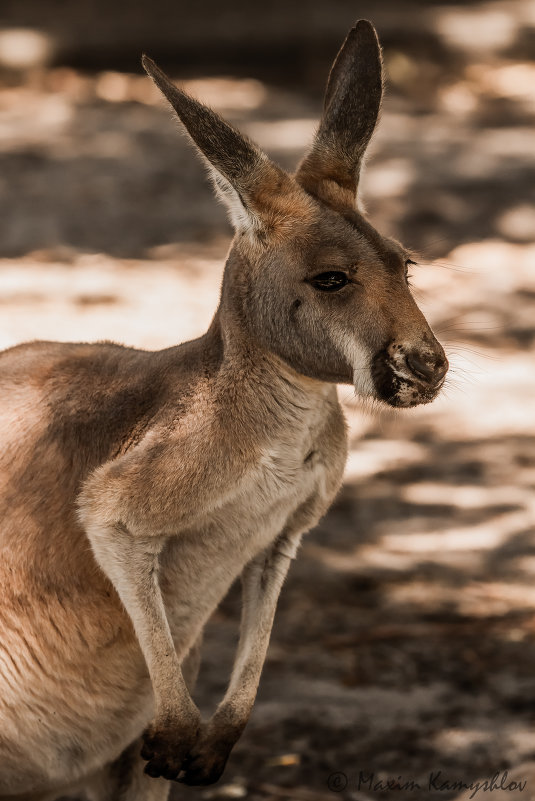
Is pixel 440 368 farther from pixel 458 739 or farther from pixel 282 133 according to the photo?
pixel 282 133

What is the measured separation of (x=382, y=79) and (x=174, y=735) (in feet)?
5.82

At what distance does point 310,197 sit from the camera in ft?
9.53

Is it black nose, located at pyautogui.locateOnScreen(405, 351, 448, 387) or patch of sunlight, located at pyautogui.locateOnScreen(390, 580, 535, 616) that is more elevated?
black nose, located at pyautogui.locateOnScreen(405, 351, 448, 387)

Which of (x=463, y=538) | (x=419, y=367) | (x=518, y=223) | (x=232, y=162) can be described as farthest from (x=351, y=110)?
(x=518, y=223)

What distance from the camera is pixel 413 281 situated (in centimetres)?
721

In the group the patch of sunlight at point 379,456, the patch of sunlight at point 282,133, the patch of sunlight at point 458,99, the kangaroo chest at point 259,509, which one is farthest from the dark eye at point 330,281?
the patch of sunlight at point 458,99

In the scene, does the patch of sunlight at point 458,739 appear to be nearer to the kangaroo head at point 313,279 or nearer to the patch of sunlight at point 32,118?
the kangaroo head at point 313,279

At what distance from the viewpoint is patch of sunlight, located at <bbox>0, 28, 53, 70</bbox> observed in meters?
8.85

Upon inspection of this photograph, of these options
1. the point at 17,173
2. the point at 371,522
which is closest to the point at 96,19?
the point at 17,173

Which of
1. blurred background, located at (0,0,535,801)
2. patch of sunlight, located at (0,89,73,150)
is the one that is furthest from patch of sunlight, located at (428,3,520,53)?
patch of sunlight, located at (0,89,73,150)

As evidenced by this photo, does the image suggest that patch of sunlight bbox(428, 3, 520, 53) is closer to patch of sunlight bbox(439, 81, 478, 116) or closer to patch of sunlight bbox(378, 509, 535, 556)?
patch of sunlight bbox(439, 81, 478, 116)

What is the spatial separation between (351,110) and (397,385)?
2.76 ft

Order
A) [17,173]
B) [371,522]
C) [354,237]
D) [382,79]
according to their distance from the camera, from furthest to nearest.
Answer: [17,173] → [371,522] → [382,79] → [354,237]

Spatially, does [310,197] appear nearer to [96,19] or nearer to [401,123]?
[401,123]
